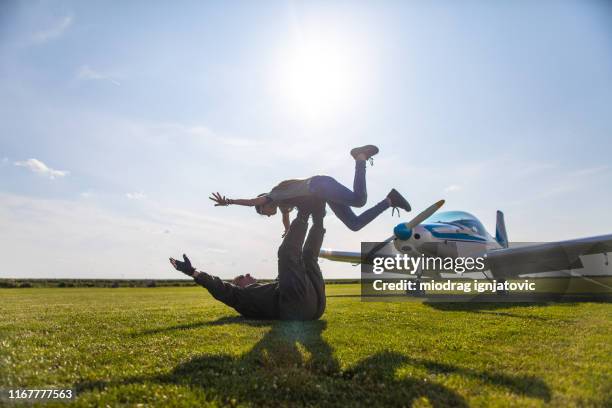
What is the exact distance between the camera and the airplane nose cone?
46.1 feet

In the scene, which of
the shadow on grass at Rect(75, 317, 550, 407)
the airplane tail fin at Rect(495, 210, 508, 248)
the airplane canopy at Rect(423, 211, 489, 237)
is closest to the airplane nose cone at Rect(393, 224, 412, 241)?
the airplane canopy at Rect(423, 211, 489, 237)

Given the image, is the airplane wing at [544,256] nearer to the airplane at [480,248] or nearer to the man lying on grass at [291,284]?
the airplane at [480,248]

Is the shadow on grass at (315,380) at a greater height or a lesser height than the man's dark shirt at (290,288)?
lesser

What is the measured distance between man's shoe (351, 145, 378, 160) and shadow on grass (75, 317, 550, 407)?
3.73m

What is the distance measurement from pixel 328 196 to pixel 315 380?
3497 mm

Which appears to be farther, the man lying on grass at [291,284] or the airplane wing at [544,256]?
the airplane wing at [544,256]

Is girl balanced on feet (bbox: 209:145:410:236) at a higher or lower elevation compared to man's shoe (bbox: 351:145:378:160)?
lower

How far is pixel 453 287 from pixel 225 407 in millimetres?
22334

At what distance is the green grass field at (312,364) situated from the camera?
8.54ft

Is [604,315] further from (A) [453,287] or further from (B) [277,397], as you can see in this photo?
(A) [453,287]

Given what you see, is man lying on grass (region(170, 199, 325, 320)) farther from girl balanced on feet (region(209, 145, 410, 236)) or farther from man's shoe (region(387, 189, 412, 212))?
man's shoe (region(387, 189, 412, 212))

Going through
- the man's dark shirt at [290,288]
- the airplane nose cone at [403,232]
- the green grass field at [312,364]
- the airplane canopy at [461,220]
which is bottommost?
the green grass field at [312,364]

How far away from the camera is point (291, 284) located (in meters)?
6.08

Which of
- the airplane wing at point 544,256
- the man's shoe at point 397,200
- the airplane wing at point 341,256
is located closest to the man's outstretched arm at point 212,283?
the man's shoe at point 397,200
